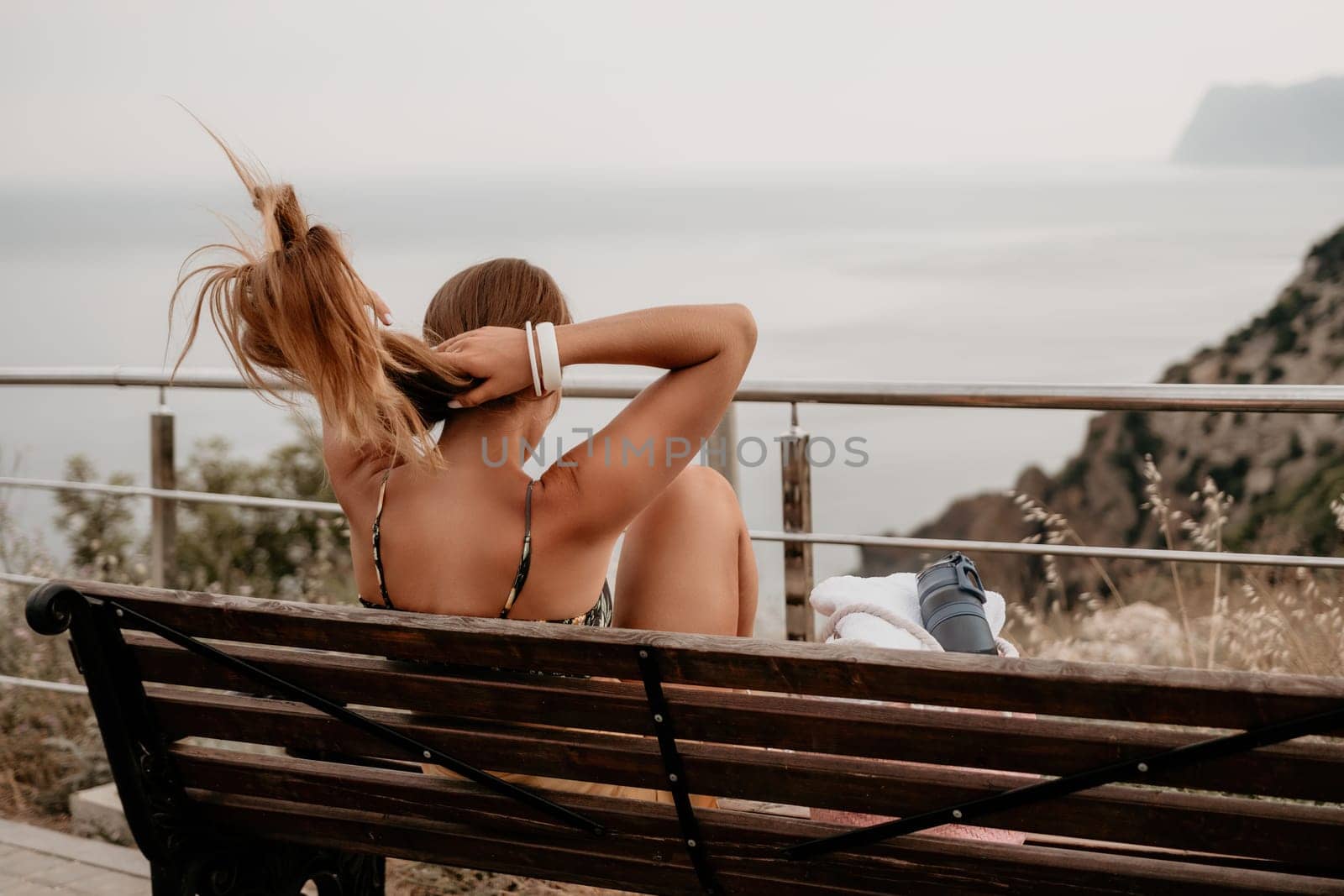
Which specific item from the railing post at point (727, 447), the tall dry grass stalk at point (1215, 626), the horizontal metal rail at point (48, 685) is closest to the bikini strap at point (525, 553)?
the railing post at point (727, 447)

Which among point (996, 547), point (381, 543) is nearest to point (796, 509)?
point (996, 547)

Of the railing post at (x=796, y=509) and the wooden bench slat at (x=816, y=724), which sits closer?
the wooden bench slat at (x=816, y=724)

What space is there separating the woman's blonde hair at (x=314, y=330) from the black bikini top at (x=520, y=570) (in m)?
0.15

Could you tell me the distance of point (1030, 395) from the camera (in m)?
2.59

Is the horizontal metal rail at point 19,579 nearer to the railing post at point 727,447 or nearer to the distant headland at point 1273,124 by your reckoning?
the railing post at point 727,447

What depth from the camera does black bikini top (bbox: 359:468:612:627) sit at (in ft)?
6.13

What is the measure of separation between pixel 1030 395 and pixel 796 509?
2.24 ft

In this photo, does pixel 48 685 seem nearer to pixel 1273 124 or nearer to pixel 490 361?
pixel 490 361

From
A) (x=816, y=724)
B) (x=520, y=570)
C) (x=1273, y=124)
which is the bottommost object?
(x=816, y=724)

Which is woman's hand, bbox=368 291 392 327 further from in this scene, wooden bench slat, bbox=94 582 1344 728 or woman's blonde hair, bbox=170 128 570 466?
wooden bench slat, bbox=94 582 1344 728

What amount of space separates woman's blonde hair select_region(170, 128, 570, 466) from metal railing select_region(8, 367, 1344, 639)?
0.23 m

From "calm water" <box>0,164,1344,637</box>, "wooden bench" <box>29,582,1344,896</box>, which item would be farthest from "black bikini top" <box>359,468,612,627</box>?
"calm water" <box>0,164,1344,637</box>

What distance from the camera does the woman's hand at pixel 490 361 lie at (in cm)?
179

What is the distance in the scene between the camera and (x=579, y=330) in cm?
184
